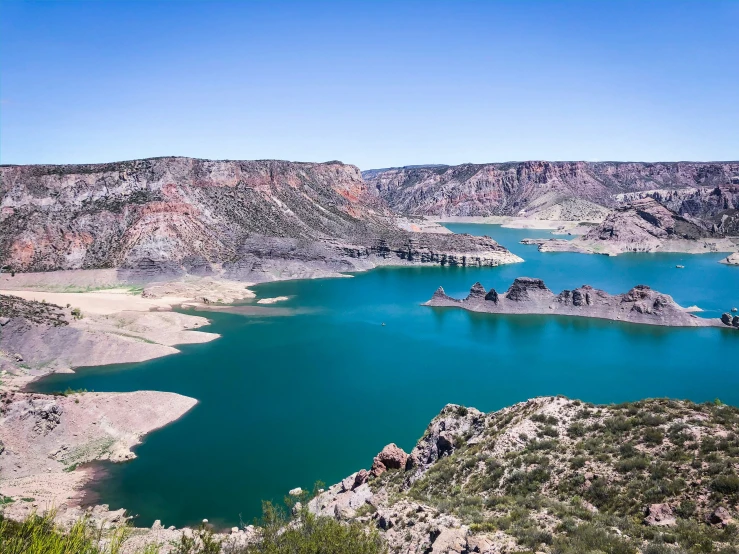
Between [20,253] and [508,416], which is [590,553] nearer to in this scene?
[508,416]

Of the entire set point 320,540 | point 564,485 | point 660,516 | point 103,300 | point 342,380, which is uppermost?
point 660,516

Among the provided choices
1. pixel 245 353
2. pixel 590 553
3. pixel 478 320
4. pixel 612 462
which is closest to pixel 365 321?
pixel 478 320

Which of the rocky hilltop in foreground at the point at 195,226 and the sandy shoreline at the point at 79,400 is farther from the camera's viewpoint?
the rocky hilltop in foreground at the point at 195,226

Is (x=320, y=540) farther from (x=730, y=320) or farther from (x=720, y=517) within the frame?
(x=730, y=320)

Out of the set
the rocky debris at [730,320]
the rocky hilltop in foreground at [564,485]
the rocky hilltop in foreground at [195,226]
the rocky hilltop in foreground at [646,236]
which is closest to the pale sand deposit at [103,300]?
the rocky hilltop in foreground at [195,226]

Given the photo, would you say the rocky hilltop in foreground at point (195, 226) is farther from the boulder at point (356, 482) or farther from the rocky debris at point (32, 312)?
the boulder at point (356, 482)

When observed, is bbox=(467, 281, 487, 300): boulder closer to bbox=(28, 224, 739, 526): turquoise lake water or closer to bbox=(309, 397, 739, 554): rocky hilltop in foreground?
bbox=(28, 224, 739, 526): turquoise lake water

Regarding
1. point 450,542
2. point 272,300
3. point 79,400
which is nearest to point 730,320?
point 272,300
